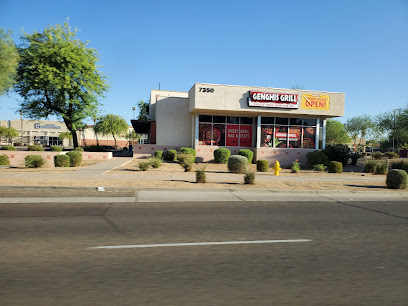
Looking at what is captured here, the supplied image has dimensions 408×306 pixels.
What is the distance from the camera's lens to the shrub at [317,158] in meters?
22.8

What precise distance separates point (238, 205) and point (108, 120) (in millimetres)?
49160

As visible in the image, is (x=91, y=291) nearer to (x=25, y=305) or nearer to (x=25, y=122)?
(x=25, y=305)

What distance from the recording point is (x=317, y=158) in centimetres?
2277

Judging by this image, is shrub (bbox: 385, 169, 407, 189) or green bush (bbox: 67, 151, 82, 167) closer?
shrub (bbox: 385, 169, 407, 189)

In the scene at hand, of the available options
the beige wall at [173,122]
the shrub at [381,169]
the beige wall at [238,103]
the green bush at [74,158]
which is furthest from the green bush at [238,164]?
the green bush at [74,158]

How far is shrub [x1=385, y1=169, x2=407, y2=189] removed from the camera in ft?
43.4

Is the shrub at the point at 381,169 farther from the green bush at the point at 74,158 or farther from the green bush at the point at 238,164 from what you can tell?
the green bush at the point at 74,158

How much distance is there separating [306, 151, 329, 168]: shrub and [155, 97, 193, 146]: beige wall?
10.5m

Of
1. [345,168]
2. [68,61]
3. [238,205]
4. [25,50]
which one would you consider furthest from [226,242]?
[25,50]

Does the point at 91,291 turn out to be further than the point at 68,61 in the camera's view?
No

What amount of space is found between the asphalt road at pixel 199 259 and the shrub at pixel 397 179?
21.8ft

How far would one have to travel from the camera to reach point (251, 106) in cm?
2361

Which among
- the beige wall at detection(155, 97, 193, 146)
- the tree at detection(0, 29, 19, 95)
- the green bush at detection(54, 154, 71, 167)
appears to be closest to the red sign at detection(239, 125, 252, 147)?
the beige wall at detection(155, 97, 193, 146)

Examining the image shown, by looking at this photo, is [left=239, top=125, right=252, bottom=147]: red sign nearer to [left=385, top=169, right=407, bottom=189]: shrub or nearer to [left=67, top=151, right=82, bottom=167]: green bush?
[left=67, top=151, right=82, bottom=167]: green bush
